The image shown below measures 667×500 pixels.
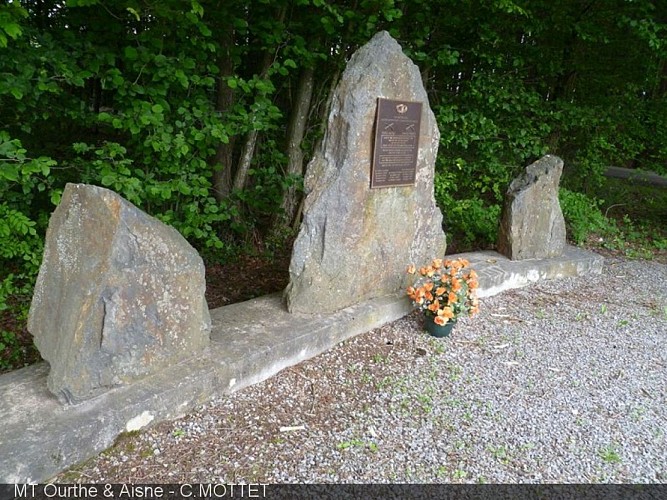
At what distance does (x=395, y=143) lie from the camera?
408 cm

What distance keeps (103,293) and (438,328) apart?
8.53 ft

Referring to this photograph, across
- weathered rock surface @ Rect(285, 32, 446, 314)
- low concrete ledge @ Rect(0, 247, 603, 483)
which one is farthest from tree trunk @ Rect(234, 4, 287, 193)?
low concrete ledge @ Rect(0, 247, 603, 483)

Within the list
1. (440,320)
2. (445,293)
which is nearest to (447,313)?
(440,320)

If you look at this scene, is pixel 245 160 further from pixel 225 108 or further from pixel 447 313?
pixel 447 313

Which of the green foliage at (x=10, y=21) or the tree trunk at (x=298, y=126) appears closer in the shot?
the green foliage at (x=10, y=21)

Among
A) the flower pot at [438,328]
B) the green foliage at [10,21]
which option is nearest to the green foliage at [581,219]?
the flower pot at [438,328]

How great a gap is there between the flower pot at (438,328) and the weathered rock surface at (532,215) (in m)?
1.89

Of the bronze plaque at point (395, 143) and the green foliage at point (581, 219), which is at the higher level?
the bronze plaque at point (395, 143)

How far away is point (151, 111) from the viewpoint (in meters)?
4.29

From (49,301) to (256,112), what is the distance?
2.76 m

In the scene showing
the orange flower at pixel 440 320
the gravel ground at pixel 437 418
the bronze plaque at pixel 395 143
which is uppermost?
the bronze plaque at pixel 395 143

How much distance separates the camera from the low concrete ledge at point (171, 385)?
2.38 meters

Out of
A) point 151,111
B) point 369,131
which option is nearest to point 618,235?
point 369,131

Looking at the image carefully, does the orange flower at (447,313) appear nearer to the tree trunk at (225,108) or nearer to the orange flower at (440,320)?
the orange flower at (440,320)
